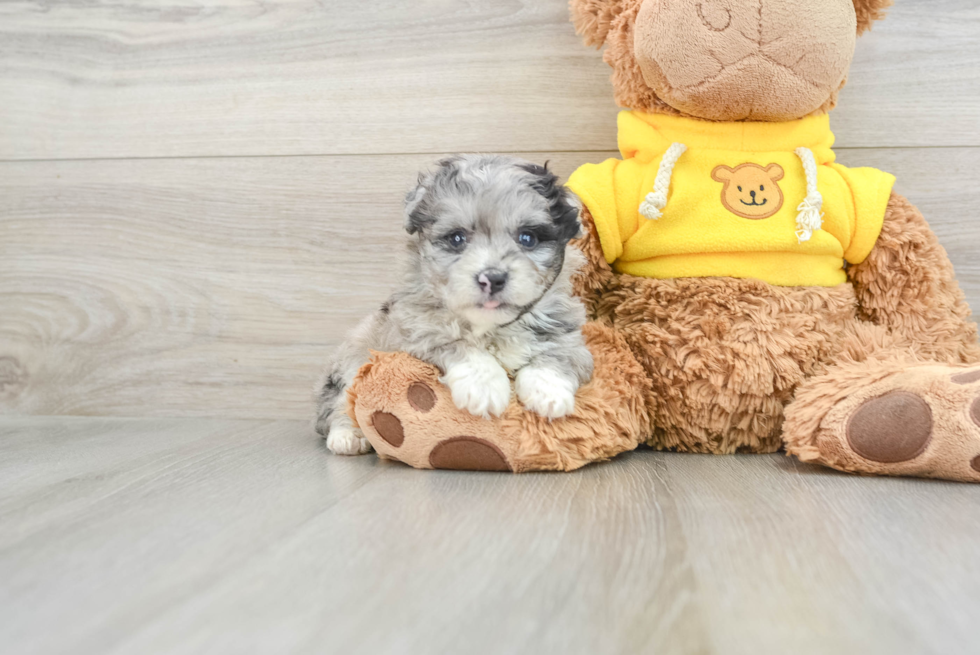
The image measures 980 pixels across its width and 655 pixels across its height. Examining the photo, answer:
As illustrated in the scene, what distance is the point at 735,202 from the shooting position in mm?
1502

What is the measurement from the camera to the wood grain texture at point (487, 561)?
722 mm

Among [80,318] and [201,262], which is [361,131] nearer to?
[201,262]

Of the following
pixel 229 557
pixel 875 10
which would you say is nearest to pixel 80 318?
pixel 229 557

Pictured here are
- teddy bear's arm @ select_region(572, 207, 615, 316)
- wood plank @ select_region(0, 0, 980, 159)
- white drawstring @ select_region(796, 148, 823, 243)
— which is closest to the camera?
white drawstring @ select_region(796, 148, 823, 243)

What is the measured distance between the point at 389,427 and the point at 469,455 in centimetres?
16

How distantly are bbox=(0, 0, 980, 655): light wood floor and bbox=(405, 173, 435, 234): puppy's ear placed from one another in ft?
0.40

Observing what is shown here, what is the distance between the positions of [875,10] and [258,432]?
1.71m

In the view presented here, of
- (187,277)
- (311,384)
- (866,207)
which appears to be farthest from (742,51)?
(187,277)

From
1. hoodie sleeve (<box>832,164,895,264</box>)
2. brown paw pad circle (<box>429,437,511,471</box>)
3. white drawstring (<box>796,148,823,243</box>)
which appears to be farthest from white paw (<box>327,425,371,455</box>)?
hoodie sleeve (<box>832,164,895,264</box>)

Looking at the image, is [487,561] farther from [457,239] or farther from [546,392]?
[457,239]

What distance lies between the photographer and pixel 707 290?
4.95ft

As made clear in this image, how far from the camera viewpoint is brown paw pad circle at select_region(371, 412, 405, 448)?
137 cm

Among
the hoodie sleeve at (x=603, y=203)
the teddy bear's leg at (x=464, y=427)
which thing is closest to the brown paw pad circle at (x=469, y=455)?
the teddy bear's leg at (x=464, y=427)

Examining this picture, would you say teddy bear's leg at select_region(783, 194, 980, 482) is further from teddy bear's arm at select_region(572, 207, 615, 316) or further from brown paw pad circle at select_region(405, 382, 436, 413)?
brown paw pad circle at select_region(405, 382, 436, 413)
